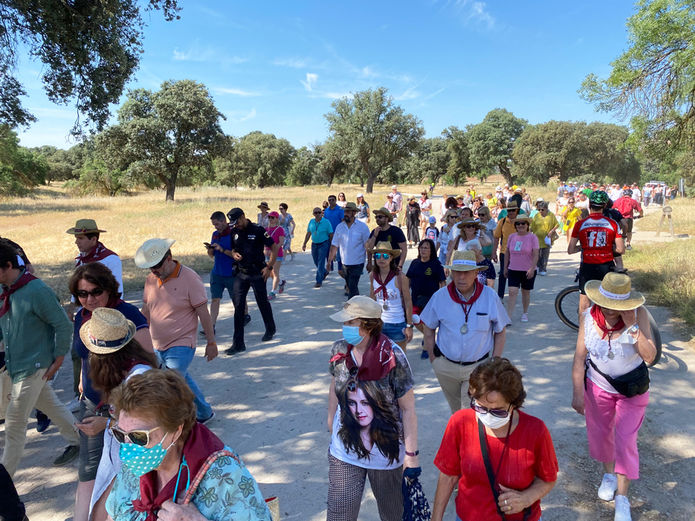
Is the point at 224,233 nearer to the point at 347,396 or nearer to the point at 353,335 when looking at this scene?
the point at 353,335

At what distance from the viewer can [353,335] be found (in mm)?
2605

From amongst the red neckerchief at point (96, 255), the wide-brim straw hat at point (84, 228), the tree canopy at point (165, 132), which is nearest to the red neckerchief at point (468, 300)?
the red neckerchief at point (96, 255)

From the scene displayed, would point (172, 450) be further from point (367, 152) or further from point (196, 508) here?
point (367, 152)

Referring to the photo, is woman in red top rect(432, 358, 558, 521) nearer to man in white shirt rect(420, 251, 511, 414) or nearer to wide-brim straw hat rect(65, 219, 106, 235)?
man in white shirt rect(420, 251, 511, 414)

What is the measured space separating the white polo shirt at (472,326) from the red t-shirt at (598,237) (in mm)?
3061

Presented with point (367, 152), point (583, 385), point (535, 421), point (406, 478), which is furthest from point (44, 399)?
point (367, 152)

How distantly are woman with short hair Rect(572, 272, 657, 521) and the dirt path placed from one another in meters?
0.35

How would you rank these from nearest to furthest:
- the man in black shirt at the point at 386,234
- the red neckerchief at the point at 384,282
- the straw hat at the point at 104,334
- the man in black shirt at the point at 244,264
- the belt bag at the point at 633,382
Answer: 1. the straw hat at the point at 104,334
2. the belt bag at the point at 633,382
3. the red neckerchief at the point at 384,282
4. the man in black shirt at the point at 244,264
5. the man in black shirt at the point at 386,234

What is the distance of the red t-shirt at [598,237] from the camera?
5.70 m

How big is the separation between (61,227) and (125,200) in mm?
15012

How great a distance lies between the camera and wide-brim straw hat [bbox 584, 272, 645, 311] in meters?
2.91

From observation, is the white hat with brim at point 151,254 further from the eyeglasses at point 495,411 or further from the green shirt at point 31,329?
the eyeglasses at point 495,411

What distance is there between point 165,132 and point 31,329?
3379 centimetres

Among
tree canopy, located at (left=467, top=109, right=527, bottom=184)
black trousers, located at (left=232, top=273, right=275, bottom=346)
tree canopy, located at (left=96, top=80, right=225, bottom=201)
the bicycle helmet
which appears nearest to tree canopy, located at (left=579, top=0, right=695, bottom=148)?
the bicycle helmet
